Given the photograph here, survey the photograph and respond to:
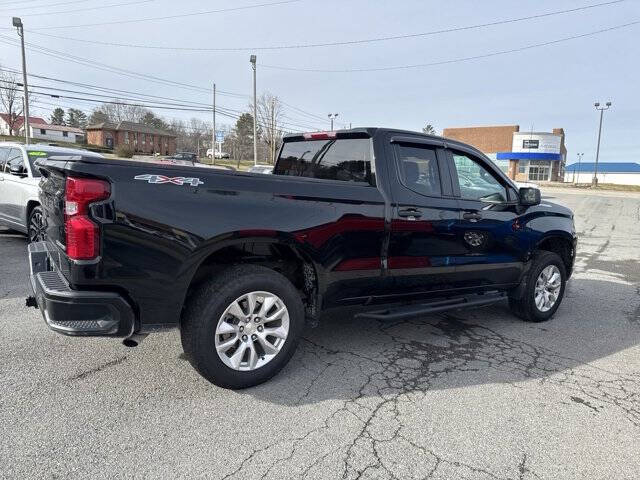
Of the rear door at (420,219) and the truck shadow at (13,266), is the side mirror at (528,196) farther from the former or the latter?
the truck shadow at (13,266)

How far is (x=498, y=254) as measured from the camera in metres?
4.83

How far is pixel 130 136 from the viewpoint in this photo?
8675 centimetres

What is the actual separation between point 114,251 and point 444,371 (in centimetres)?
272

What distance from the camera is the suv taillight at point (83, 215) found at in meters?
2.85

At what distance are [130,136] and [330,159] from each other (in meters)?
91.2

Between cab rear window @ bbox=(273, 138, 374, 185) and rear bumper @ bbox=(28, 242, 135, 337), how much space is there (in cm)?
216

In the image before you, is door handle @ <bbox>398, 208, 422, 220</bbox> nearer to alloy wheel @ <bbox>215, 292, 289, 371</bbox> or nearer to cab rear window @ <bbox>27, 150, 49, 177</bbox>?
alloy wheel @ <bbox>215, 292, 289, 371</bbox>

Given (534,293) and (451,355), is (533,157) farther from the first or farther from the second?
(451,355)

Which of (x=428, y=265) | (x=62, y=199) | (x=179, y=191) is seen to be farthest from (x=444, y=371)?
(x=62, y=199)

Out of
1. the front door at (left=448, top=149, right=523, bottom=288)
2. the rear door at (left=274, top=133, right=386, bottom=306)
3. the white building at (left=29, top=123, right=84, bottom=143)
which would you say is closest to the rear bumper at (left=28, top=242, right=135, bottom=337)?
the rear door at (left=274, top=133, right=386, bottom=306)

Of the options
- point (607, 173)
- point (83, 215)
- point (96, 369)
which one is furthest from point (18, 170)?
point (607, 173)

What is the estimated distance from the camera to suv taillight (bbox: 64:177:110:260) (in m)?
2.85

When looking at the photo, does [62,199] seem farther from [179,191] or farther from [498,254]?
[498,254]

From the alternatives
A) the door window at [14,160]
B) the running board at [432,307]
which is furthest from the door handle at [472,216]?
the door window at [14,160]
